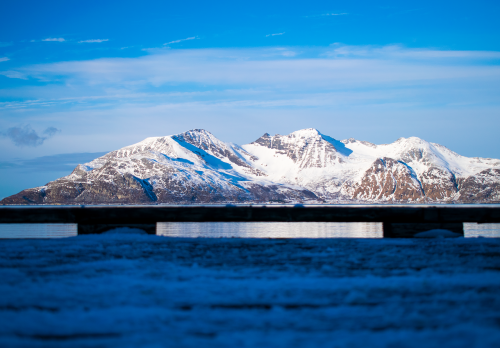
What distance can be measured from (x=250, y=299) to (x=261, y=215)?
20.0ft

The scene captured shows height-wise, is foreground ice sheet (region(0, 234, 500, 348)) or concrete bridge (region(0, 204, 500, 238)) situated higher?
concrete bridge (region(0, 204, 500, 238))

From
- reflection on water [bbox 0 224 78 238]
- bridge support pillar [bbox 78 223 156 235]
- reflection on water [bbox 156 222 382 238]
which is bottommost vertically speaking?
reflection on water [bbox 156 222 382 238]

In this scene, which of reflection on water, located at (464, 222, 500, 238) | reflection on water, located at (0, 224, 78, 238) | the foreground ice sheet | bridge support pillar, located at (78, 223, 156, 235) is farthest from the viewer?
reflection on water, located at (464, 222, 500, 238)

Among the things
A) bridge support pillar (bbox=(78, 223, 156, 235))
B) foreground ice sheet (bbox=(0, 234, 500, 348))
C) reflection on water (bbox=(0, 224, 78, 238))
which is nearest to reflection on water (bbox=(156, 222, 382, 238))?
reflection on water (bbox=(0, 224, 78, 238))

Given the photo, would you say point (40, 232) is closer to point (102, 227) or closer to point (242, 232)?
point (242, 232)

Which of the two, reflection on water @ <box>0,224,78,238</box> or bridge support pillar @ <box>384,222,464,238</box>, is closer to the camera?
bridge support pillar @ <box>384,222,464,238</box>

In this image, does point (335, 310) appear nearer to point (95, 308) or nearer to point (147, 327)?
point (147, 327)

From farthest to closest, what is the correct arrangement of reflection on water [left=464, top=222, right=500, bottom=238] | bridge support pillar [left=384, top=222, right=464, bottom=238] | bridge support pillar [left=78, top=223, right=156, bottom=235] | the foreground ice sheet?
reflection on water [left=464, top=222, right=500, bottom=238] < bridge support pillar [left=78, top=223, right=156, bottom=235] < bridge support pillar [left=384, top=222, right=464, bottom=238] < the foreground ice sheet

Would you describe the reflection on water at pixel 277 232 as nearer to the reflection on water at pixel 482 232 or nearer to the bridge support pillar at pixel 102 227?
the reflection on water at pixel 482 232

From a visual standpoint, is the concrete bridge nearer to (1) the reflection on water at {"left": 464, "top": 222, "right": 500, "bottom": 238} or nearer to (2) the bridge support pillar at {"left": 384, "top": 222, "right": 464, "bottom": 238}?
(2) the bridge support pillar at {"left": 384, "top": 222, "right": 464, "bottom": 238}

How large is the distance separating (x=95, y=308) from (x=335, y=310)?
159 cm

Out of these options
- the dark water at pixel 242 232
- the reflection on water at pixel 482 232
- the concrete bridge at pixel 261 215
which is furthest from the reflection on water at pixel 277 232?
the concrete bridge at pixel 261 215

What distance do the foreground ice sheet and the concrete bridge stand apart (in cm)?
295

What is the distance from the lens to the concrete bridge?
880cm
